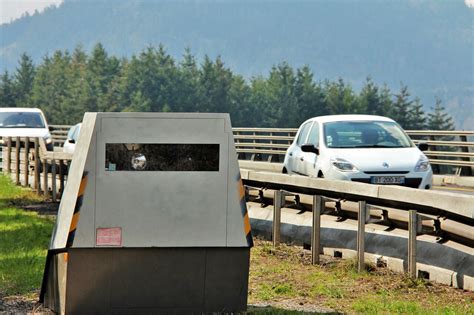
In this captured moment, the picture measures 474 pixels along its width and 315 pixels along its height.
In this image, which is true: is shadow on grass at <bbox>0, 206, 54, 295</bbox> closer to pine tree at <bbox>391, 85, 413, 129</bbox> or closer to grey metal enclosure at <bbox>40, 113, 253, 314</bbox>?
grey metal enclosure at <bbox>40, 113, 253, 314</bbox>

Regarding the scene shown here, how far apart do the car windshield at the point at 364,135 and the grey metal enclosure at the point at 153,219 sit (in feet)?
35.8

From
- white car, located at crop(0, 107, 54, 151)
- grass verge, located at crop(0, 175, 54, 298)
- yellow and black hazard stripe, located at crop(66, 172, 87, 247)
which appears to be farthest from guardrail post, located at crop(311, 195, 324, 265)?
white car, located at crop(0, 107, 54, 151)

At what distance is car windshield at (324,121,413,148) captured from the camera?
1980 centimetres

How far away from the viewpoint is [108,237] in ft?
28.6

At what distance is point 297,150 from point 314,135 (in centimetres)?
76

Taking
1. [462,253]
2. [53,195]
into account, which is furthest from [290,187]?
[53,195]

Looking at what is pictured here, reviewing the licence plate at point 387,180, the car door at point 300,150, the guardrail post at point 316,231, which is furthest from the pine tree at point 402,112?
the guardrail post at point 316,231

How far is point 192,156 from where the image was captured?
29.0 ft

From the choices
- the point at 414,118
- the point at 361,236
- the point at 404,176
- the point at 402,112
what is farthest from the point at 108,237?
the point at 414,118

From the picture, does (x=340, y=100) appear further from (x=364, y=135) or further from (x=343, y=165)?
(x=343, y=165)

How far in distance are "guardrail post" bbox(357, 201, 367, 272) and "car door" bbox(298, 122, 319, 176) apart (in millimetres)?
6896

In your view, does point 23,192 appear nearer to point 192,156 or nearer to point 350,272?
point 350,272

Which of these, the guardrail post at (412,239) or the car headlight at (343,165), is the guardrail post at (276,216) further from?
the guardrail post at (412,239)

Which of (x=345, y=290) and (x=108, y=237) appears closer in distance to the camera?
(x=108, y=237)
